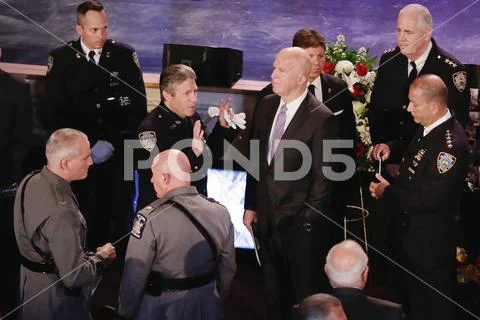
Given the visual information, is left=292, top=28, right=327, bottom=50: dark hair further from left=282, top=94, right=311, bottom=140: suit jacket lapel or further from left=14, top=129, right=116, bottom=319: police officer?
left=14, top=129, right=116, bottom=319: police officer

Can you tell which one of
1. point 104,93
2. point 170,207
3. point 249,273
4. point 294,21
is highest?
point 294,21

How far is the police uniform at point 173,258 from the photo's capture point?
4.06 meters

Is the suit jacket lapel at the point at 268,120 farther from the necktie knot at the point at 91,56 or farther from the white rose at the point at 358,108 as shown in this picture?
the necktie knot at the point at 91,56

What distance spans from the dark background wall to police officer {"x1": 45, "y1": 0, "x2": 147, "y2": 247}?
2.65m

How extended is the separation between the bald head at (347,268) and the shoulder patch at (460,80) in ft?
6.35

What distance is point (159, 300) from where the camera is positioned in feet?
13.6

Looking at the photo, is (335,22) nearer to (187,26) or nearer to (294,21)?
(294,21)

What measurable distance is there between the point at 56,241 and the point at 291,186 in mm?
1458

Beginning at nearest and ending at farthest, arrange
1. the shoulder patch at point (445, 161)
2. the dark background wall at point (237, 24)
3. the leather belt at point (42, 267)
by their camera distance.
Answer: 1. the leather belt at point (42, 267)
2. the shoulder patch at point (445, 161)
3. the dark background wall at point (237, 24)

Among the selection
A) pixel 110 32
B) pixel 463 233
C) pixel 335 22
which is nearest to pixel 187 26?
pixel 110 32

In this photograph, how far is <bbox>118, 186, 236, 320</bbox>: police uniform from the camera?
4.06m

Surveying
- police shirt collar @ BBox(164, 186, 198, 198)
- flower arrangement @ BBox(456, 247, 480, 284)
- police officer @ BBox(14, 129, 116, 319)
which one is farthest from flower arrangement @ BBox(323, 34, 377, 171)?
police officer @ BBox(14, 129, 116, 319)

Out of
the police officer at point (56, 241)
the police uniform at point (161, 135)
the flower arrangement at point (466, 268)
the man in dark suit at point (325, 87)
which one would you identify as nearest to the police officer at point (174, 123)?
the police uniform at point (161, 135)

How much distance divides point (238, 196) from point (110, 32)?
3.79m
